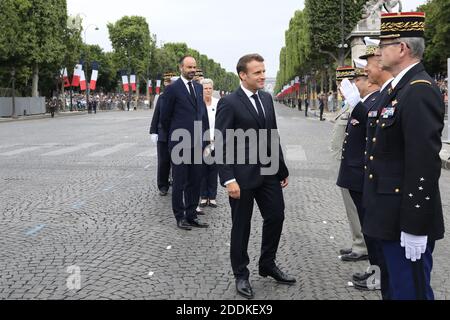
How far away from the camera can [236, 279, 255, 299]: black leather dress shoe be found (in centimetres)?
433

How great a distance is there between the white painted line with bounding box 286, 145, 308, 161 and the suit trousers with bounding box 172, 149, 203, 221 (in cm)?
726

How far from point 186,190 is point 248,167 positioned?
2443 mm

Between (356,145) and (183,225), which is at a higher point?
(356,145)

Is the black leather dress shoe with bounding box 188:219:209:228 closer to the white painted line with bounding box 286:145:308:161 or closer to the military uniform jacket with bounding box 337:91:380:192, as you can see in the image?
the military uniform jacket with bounding box 337:91:380:192

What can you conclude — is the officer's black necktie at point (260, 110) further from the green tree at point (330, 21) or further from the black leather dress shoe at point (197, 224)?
the green tree at point (330, 21)

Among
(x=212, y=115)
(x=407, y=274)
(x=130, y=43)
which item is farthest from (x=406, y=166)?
(x=130, y=43)

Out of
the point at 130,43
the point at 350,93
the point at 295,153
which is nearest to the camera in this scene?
the point at 350,93

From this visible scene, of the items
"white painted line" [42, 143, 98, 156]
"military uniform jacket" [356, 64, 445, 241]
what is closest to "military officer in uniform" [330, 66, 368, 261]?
"military uniform jacket" [356, 64, 445, 241]

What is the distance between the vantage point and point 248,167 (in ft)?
14.4

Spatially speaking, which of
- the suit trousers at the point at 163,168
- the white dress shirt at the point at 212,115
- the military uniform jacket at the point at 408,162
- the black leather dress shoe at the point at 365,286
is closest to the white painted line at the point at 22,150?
the suit trousers at the point at 163,168

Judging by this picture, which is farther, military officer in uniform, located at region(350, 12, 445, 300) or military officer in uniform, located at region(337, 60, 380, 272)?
military officer in uniform, located at region(337, 60, 380, 272)

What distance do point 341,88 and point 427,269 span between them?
2.24 meters

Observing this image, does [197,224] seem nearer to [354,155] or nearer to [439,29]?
[354,155]
